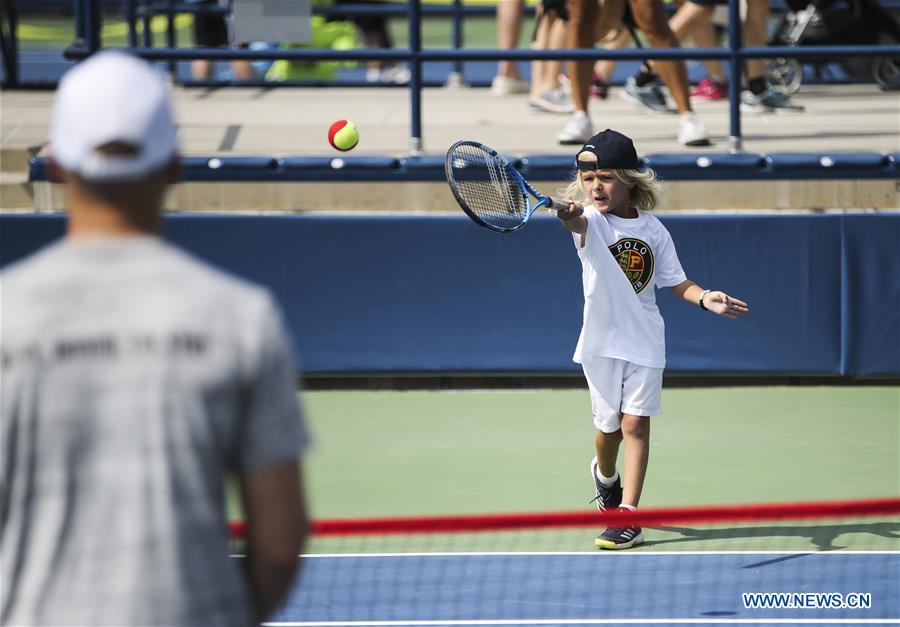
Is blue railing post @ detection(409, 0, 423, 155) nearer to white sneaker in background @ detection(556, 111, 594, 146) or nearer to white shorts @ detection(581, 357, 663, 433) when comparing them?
white sneaker in background @ detection(556, 111, 594, 146)

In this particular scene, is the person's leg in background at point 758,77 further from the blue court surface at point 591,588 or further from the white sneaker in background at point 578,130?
the blue court surface at point 591,588

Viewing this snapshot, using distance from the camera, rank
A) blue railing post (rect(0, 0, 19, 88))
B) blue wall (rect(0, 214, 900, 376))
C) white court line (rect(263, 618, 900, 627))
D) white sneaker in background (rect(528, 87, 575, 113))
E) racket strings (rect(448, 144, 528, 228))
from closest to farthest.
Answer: white court line (rect(263, 618, 900, 627)) < racket strings (rect(448, 144, 528, 228)) < blue wall (rect(0, 214, 900, 376)) < white sneaker in background (rect(528, 87, 575, 113)) < blue railing post (rect(0, 0, 19, 88))

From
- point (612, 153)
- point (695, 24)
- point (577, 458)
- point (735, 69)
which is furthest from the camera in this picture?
point (695, 24)

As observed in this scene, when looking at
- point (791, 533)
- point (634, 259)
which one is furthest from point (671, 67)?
point (791, 533)

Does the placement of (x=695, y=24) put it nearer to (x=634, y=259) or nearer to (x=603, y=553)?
(x=634, y=259)

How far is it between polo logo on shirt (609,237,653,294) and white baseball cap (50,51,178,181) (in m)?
4.00

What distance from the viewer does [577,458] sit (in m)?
7.23

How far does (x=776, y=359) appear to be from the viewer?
8.56 metres

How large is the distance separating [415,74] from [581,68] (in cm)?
111

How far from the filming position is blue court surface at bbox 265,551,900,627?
5.10m

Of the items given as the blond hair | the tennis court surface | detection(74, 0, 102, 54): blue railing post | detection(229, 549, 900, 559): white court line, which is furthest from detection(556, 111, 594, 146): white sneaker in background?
detection(229, 549, 900, 559): white court line

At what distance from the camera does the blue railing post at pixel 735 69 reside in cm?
862

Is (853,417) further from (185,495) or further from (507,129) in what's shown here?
(185,495)

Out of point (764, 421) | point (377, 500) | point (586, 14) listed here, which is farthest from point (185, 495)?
point (586, 14)
